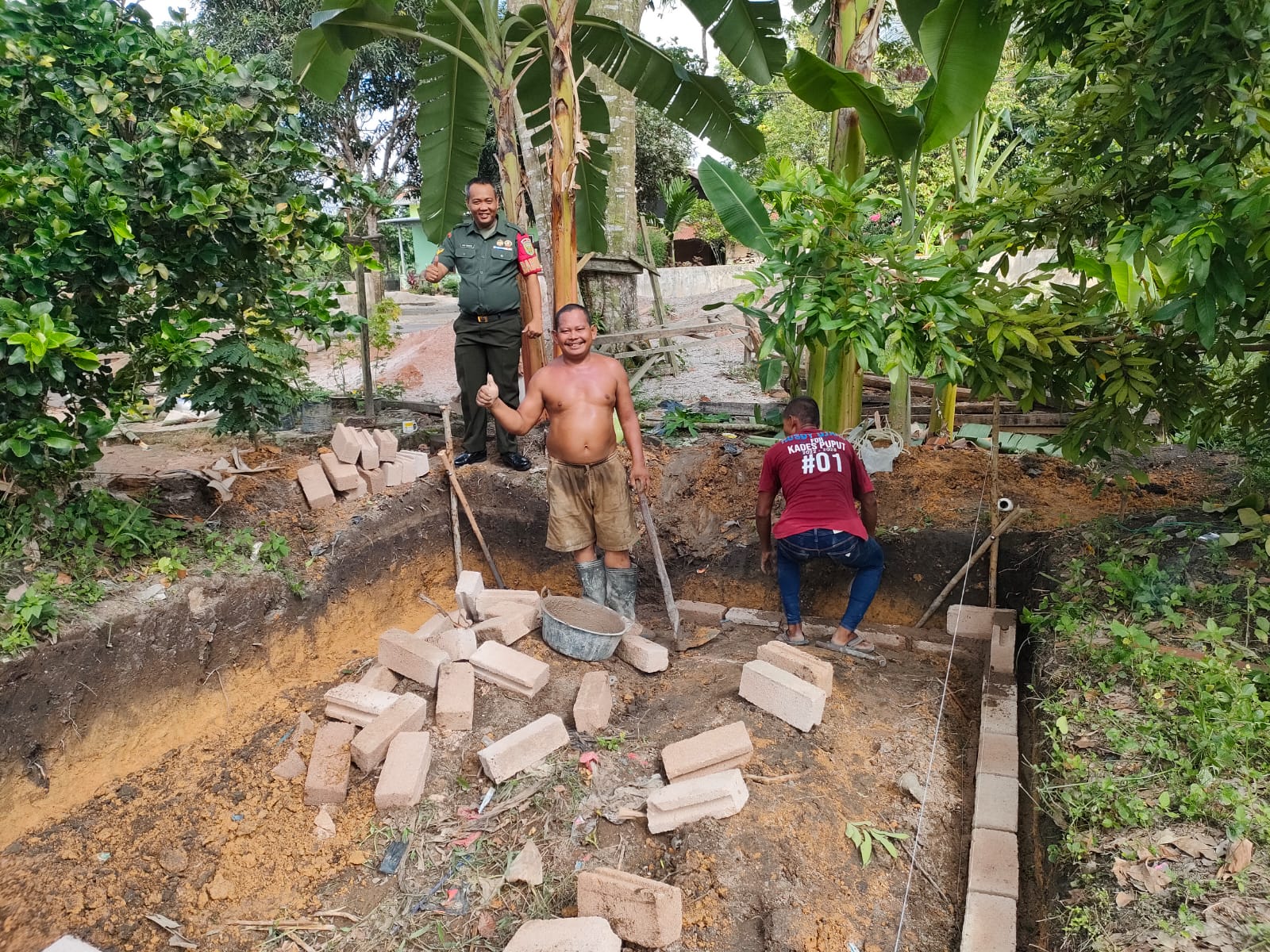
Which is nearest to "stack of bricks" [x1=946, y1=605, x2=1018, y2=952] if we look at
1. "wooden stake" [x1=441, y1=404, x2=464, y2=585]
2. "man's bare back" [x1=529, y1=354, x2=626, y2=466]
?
"man's bare back" [x1=529, y1=354, x2=626, y2=466]

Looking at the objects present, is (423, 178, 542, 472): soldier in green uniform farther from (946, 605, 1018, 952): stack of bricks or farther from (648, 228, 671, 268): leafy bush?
(648, 228, 671, 268): leafy bush

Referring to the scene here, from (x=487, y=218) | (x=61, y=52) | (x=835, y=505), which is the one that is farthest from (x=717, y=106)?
(x=61, y=52)

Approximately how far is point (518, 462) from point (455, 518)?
0.74 meters

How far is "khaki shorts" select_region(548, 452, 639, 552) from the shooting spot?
4699 mm

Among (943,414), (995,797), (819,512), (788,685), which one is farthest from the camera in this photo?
(943,414)

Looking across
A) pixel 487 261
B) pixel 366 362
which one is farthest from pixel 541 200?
pixel 366 362

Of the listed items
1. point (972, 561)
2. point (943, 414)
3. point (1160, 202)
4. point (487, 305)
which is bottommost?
point (972, 561)

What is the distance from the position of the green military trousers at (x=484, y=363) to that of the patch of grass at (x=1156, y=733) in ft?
12.8

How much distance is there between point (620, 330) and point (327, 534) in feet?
16.1

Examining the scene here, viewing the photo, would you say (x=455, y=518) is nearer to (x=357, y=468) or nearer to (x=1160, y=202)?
(x=357, y=468)

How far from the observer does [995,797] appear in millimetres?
3336

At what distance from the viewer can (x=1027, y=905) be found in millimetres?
2998

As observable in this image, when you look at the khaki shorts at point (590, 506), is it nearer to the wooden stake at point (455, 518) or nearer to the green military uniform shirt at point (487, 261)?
the wooden stake at point (455, 518)

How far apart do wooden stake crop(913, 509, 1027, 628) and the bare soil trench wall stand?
13 cm
